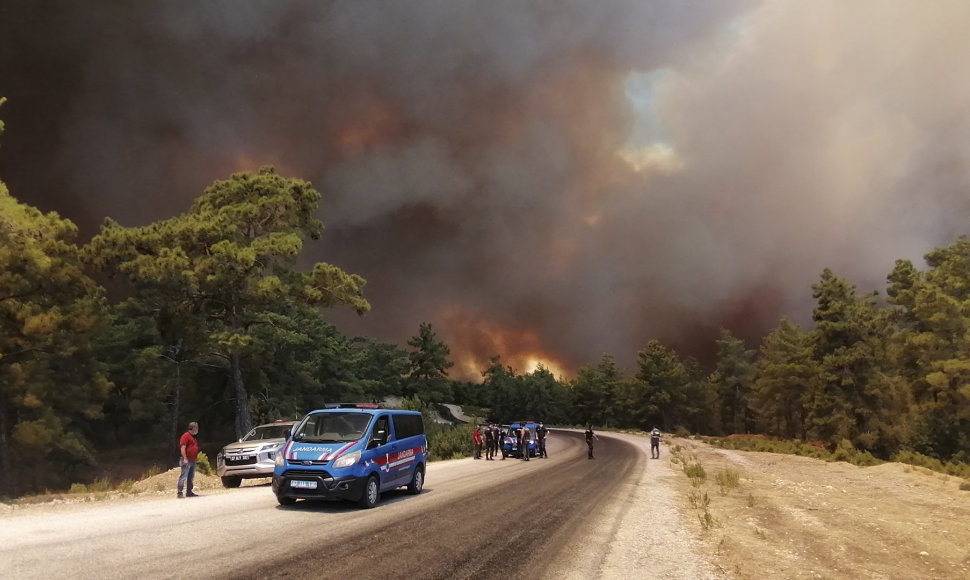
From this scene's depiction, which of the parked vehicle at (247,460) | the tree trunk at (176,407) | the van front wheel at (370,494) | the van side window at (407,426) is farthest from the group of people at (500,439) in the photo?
the tree trunk at (176,407)

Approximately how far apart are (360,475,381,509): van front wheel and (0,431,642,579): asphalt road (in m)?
0.27

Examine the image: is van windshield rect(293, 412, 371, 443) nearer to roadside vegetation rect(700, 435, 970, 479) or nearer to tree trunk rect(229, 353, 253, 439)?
tree trunk rect(229, 353, 253, 439)

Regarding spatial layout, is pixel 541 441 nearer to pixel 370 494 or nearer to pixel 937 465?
pixel 937 465

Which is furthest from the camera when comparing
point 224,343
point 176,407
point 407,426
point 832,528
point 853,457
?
point 176,407

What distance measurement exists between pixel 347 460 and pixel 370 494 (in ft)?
3.75

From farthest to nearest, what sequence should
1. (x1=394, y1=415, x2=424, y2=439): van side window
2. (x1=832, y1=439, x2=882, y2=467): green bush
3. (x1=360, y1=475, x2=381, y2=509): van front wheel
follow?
(x1=832, y1=439, x2=882, y2=467): green bush → (x1=394, y1=415, x2=424, y2=439): van side window → (x1=360, y1=475, x2=381, y2=509): van front wheel

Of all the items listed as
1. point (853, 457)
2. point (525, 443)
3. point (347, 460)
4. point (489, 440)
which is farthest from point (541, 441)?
point (347, 460)

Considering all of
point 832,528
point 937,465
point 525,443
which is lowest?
point 937,465

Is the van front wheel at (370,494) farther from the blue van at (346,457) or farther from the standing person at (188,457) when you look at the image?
the standing person at (188,457)

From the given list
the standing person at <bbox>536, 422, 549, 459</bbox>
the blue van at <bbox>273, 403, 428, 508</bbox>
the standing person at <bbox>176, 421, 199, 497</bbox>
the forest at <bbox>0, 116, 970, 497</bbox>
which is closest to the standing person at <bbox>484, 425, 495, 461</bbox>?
the standing person at <bbox>536, 422, 549, 459</bbox>

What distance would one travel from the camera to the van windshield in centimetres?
1260

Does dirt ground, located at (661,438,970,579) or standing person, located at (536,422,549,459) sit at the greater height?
standing person, located at (536,422,549,459)

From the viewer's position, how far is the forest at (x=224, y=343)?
26.2m

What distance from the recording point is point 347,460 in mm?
12000
